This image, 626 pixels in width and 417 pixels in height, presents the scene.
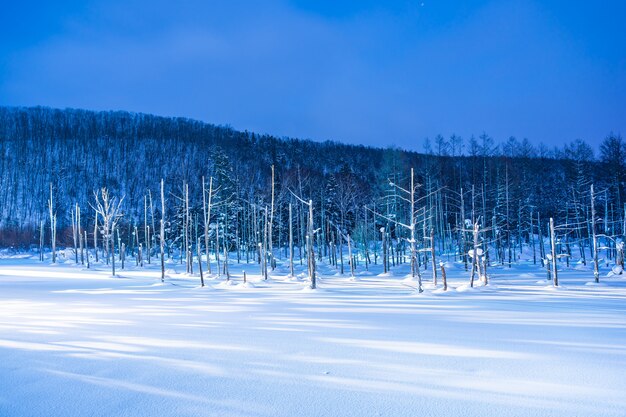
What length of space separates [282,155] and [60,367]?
230 ft

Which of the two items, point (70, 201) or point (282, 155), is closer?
point (282, 155)

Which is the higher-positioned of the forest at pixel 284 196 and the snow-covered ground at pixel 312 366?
the forest at pixel 284 196

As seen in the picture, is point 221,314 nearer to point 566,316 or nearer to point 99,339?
point 99,339

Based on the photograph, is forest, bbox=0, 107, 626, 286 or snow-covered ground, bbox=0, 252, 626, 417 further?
forest, bbox=0, 107, 626, 286

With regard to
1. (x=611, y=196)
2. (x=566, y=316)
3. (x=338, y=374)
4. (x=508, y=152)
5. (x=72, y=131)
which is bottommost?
(x=566, y=316)

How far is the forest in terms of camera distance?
34531mm

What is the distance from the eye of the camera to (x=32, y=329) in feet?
23.1

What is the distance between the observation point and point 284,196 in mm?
44281

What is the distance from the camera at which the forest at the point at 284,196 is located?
34531mm

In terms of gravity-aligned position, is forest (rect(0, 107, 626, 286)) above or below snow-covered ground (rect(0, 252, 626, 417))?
above

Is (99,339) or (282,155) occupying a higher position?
(282,155)

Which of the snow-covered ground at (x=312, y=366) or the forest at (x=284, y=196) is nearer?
the snow-covered ground at (x=312, y=366)

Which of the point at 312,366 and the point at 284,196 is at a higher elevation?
the point at 284,196

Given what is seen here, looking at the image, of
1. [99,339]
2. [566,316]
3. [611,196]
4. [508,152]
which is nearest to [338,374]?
[99,339]
